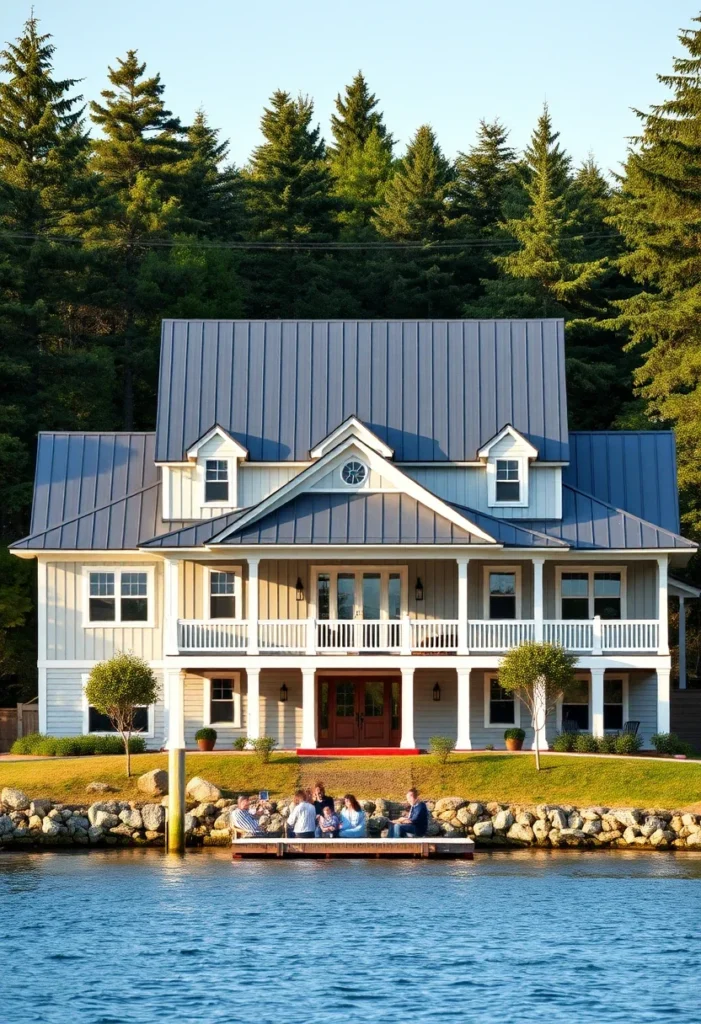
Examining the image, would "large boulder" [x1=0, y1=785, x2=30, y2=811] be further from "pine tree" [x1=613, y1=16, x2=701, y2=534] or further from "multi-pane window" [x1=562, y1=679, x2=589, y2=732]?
"pine tree" [x1=613, y1=16, x2=701, y2=534]

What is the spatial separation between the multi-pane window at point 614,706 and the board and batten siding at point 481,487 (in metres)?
4.76

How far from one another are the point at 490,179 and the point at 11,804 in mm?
50177

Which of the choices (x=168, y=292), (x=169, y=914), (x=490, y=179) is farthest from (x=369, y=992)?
(x=490, y=179)

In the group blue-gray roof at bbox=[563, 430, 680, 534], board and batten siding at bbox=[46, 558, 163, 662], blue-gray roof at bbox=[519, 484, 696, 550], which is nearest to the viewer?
blue-gray roof at bbox=[519, 484, 696, 550]

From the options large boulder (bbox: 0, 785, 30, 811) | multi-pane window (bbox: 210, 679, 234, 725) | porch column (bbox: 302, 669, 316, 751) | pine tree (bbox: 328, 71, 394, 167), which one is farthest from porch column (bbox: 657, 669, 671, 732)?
pine tree (bbox: 328, 71, 394, 167)

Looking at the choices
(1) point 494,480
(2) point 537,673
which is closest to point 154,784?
(2) point 537,673

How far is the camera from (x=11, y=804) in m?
41.6

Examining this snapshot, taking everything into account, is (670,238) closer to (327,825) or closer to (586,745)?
(586,745)

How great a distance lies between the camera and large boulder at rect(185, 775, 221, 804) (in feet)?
136

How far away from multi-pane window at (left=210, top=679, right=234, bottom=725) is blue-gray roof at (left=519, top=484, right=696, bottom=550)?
28.6 feet

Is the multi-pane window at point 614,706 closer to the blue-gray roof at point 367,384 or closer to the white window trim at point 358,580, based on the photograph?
the white window trim at point 358,580

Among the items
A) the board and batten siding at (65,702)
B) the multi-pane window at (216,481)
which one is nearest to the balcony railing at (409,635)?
the board and batten siding at (65,702)

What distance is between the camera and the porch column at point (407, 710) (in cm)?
4592

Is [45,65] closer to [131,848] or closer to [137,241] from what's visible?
[137,241]
